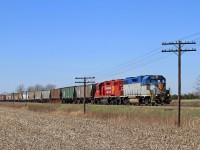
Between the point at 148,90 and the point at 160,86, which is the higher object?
the point at 160,86

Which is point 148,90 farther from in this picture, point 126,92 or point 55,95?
point 55,95

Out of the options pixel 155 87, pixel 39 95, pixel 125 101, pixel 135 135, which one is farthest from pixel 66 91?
pixel 135 135

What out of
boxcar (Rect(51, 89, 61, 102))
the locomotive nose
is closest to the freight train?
the locomotive nose

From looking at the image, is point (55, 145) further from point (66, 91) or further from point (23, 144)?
point (66, 91)

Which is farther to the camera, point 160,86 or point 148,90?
point 148,90

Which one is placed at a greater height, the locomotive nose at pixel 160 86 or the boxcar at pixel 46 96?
the locomotive nose at pixel 160 86

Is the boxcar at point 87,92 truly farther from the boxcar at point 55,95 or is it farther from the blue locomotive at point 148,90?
the blue locomotive at point 148,90

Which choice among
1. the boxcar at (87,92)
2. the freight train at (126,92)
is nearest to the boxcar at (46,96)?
the freight train at (126,92)

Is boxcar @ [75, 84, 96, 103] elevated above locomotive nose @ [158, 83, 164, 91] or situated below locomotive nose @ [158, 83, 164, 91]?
below

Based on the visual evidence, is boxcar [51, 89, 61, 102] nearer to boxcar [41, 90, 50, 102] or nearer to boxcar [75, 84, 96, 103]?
boxcar [41, 90, 50, 102]

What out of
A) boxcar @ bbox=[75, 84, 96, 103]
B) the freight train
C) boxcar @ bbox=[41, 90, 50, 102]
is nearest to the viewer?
the freight train

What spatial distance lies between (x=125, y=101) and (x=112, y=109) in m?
10.2

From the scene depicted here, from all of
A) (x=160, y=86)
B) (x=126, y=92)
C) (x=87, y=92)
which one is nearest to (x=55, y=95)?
(x=87, y=92)

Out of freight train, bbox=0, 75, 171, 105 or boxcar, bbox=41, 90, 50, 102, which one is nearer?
freight train, bbox=0, 75, 171, 105
